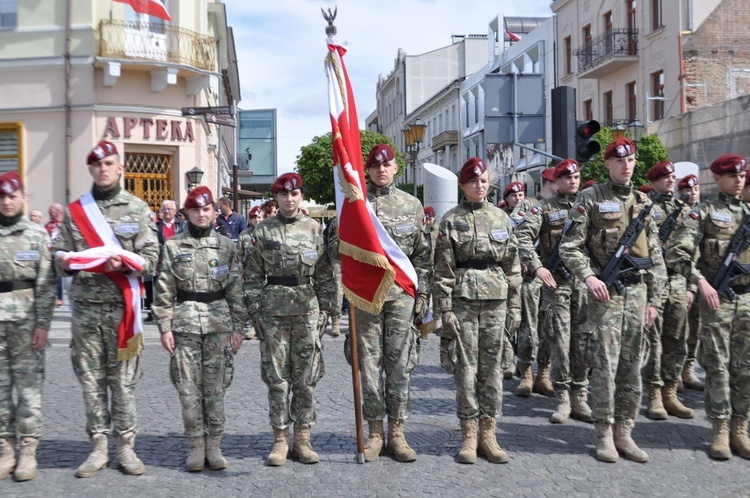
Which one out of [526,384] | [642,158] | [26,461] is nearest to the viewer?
[26,461]

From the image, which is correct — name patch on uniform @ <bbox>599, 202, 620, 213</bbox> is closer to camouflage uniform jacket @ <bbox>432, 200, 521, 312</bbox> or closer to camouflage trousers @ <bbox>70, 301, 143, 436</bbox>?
camouflage uniform jacket @ <bbox>432, 200, 521, 312</bbox>

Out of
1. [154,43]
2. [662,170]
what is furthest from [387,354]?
[154,43]

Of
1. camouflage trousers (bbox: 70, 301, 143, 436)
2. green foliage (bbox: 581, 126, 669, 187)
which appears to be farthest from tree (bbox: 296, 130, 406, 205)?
camouflage trousers (bbox: 70, 301, 143, 436)

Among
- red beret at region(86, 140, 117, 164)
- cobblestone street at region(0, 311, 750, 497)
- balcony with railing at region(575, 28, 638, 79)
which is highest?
balcony with railing at region(575, 28, 638, 79)

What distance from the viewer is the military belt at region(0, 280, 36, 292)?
5738 mm

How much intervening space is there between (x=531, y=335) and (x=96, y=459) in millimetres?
4563

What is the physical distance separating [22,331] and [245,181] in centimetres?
5224

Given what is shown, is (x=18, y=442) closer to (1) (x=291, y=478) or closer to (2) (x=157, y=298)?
(2) (x=157, y=298)

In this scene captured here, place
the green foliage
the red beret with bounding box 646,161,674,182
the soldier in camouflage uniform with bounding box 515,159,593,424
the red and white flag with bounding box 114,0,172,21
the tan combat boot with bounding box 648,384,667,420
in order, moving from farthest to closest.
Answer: the green foliage < the red and white flag with bounding box 114,0,172,21 < the red beret with bounding box 646,161,674,182 < the soldier in camouflage uniform with bounding box 515,159,593,424 < the tan combat boot with bounding box 648,384,667,420

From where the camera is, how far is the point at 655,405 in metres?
7.33

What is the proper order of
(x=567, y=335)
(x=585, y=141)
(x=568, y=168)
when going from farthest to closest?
(x=585, y=141), (x=568, y=168), (x=567, y=335)

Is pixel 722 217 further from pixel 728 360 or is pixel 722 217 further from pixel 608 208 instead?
pixel 728 360

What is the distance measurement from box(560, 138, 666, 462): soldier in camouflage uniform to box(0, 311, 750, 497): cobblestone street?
356 mm

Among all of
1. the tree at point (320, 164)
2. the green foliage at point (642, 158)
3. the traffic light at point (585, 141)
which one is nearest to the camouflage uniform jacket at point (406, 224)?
the traffic light at point (585, 141)
